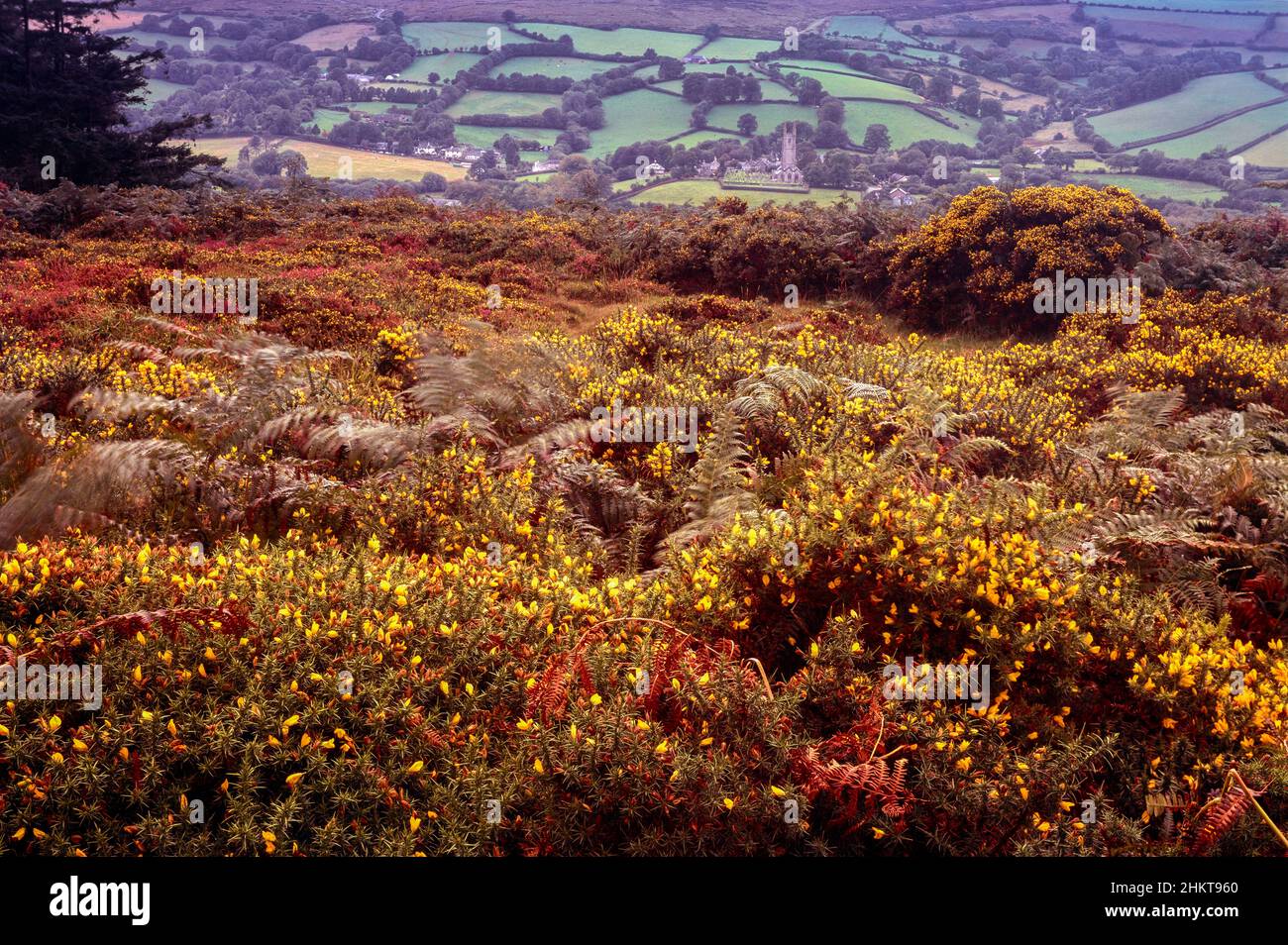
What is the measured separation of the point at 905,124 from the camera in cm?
4372

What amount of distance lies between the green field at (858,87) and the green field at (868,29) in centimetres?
1350

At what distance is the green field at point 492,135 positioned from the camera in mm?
46125

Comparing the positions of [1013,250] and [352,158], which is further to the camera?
[352,158]

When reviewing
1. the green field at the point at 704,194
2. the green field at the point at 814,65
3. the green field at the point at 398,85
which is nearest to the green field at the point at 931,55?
the green field at the point at 814,65

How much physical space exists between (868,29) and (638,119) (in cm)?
3262

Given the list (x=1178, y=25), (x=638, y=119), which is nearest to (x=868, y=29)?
(x=1178, y=25)

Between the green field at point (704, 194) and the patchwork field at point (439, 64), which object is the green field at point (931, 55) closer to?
the green field at point (704, 194)

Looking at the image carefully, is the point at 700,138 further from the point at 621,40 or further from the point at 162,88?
the point at 162,88

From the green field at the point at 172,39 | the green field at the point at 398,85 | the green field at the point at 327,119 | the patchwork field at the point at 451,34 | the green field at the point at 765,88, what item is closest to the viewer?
the green field at the point at 327,119

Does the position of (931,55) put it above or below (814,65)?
above

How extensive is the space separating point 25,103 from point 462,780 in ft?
99.5

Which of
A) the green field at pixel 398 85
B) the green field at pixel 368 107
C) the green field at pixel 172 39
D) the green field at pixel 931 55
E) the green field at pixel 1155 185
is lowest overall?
the green field at pixel 1155 185

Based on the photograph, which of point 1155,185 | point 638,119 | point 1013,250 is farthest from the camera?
point 638,119

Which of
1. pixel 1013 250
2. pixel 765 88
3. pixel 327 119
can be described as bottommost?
pixel 1013 250
